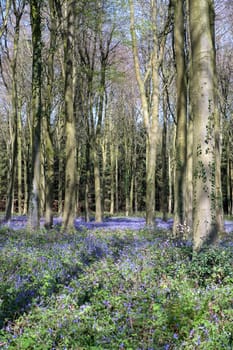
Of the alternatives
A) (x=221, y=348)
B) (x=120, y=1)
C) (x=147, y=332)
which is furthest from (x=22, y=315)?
(x=120, y=1)

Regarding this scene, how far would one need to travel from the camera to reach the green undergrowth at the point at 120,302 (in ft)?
12.5

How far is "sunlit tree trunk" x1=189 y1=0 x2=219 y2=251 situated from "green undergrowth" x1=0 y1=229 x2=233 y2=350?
585 millimetres

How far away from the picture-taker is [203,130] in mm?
6770

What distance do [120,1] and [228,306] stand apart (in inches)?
751

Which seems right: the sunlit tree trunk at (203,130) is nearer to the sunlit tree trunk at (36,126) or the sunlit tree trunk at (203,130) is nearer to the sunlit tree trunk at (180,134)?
the sunlit tree trunk at (180,134)

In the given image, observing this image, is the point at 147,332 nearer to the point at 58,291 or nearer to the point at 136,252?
the point at 58,291

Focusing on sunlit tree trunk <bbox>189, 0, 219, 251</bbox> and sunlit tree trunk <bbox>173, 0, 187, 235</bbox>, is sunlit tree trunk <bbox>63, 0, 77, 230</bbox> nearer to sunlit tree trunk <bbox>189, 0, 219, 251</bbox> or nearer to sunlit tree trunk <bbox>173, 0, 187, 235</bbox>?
sunlit tree trunk <bbox>173, 0, 187, 235</bbox>

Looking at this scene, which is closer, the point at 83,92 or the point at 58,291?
the point at 58,291

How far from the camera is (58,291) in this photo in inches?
221

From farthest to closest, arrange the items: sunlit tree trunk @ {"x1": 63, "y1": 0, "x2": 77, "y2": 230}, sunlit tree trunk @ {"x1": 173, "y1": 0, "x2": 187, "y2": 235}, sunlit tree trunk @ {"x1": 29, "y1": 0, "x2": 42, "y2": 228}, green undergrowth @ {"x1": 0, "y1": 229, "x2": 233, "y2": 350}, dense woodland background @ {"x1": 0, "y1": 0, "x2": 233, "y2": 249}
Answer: sunlit tree trunk @ {"x1": 63, "y1": 0, "x2": 77, "y2": 230}
sunlit tree trunk @ {"x1": 29, "y1": 0, "x2": 42, "y2": 228}
sunlit tree trunk @ {"x1": 173, "y1": 0, "x2": 187, "y2": 235}
dense woodland background @ {"x1": 0, "y1": 0, "x2": 233, "y2": 249}
green undergrowth @ {"x1": 0, "y1": 229, "x2": 233, "y2": 350}

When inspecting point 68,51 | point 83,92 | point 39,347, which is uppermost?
point 83,92

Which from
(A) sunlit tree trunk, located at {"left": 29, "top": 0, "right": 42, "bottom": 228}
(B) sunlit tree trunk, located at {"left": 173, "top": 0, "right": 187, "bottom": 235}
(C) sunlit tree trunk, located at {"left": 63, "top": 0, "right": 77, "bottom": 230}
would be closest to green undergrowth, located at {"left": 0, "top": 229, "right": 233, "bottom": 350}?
(B) sunlit tree trunk, located at {"left": 173, "top": 0, "right": 187, "bottom": 235}

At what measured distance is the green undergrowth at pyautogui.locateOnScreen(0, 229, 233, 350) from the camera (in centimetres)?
382

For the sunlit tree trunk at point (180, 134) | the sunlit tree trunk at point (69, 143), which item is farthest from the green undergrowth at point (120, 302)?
the sunlit tree trunk at point (69, 143)
